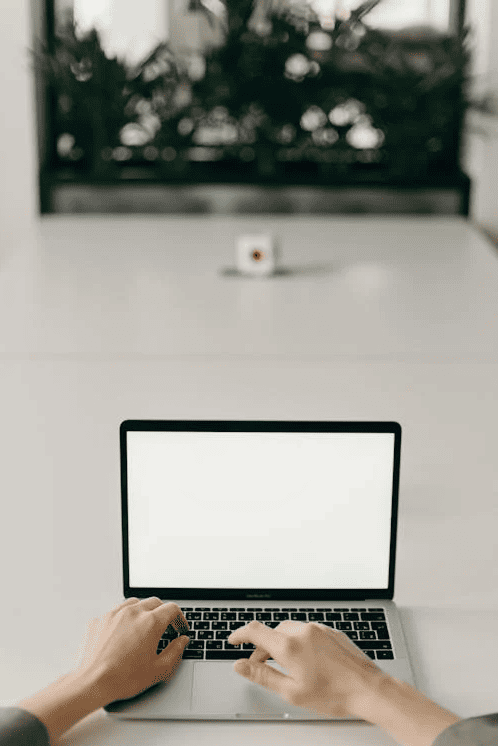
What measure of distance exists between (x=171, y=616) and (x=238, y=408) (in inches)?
28.7

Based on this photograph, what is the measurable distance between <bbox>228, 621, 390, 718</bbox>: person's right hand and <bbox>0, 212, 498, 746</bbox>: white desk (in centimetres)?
4

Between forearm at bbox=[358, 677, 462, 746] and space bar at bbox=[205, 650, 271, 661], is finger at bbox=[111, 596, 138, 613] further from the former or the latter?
forearm at bbox=[358, 677, 462, 746]

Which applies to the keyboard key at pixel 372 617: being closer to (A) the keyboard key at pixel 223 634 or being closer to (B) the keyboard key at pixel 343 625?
(B) the keyboard key at pixel 343 625

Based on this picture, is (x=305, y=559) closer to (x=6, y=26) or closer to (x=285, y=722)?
(x=285, y=722)

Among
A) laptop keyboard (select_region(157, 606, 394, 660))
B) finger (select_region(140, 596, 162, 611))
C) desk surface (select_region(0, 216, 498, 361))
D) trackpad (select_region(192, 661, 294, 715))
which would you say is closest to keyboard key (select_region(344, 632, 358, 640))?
laptop keyboard (select_region(157, 606, 394, 660))

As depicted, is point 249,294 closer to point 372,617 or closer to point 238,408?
point 238,408

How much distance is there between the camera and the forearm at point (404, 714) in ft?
2.96

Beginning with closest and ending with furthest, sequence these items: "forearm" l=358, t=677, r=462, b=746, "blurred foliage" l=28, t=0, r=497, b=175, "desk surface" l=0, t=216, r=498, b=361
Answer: "forearm" l=358, t=677, r=462, b=746 → "desk surface" l=0, t=216, r=498, b=361 → "blurred foliage" l=28, t=0, r=497, b=175

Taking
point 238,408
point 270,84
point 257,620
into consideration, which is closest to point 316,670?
point 257,620

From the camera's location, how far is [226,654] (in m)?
1.05

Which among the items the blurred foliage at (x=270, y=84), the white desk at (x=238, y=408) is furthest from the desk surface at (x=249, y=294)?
the blurred foliage at (x=270, y=84)

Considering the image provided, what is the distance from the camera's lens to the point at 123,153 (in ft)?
12.4

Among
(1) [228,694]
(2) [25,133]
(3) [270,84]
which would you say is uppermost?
(3) [270,84]

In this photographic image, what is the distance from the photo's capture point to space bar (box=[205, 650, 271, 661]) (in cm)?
104
